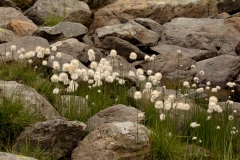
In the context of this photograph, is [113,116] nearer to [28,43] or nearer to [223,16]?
[28,43]

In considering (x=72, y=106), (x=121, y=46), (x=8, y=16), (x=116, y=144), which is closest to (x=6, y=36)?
(x=8, y=16)

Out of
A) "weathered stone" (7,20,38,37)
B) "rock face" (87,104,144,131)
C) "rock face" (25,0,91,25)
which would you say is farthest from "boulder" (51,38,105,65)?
"rock face" (87,104,144,131)

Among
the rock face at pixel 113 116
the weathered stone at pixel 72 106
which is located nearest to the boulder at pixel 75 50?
the weathered stone at pixel 72 106

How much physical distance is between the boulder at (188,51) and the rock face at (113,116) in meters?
6.51

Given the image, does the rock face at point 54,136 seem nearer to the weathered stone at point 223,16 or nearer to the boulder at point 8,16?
the boulder at point 8,16

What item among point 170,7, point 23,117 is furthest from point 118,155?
point 170,7

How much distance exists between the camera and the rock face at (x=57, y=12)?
1500cm

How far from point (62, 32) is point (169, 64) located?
2.85 m

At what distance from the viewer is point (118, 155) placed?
5605 millimetres

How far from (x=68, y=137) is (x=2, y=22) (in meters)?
8.59

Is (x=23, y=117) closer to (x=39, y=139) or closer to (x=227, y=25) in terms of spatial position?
(x=39, y=139)

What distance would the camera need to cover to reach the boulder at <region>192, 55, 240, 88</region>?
455 inches

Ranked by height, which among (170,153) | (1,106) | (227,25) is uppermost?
(227,25)

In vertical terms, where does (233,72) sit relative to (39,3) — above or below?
below
